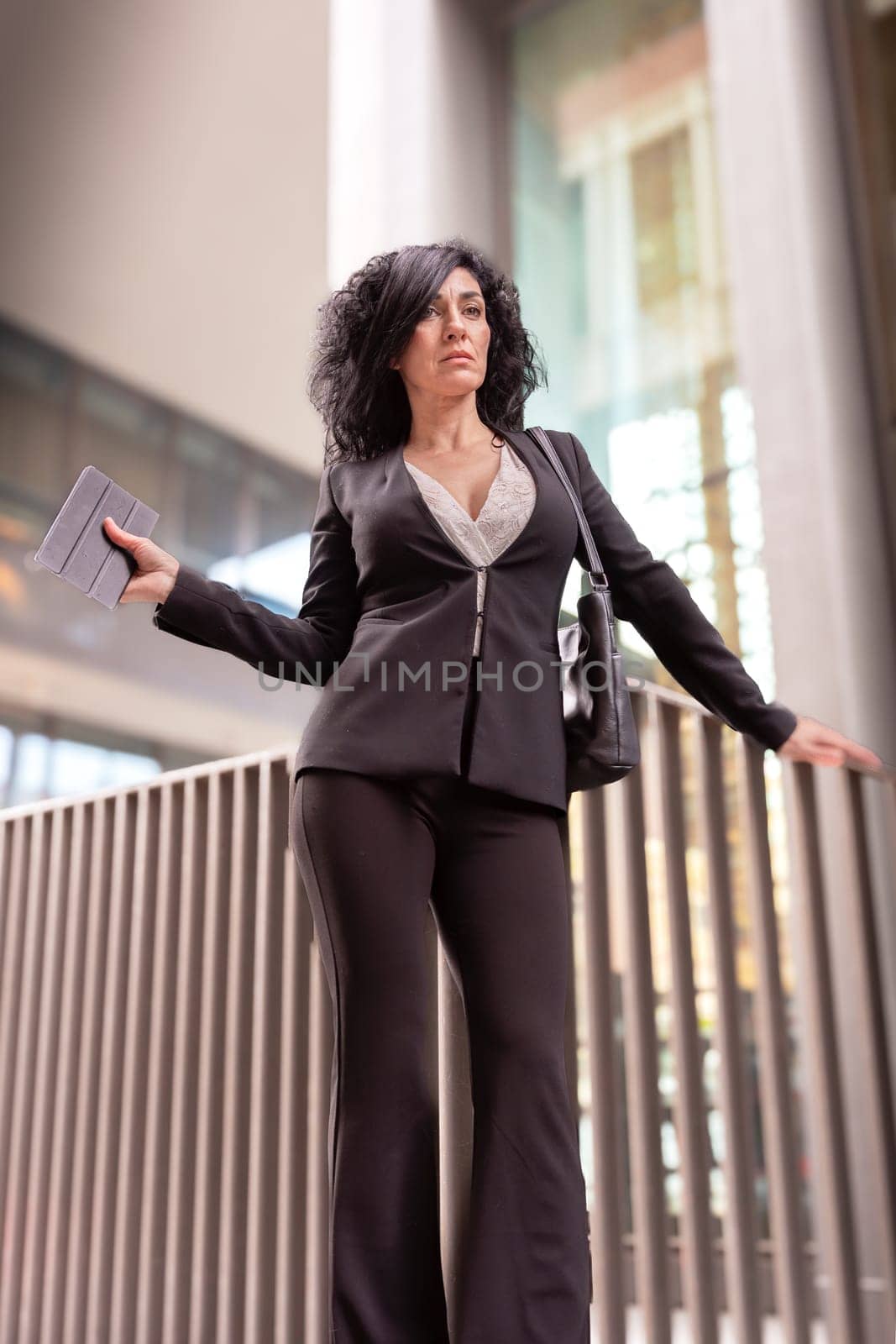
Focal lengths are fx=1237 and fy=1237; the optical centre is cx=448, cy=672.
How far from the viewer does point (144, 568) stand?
1.33 meters

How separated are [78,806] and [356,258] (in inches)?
87.5

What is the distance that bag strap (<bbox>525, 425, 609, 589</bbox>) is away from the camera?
1358 mm

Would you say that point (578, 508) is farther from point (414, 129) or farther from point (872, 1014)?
point (414, 129)

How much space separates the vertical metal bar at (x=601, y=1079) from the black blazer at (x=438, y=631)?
38 cm

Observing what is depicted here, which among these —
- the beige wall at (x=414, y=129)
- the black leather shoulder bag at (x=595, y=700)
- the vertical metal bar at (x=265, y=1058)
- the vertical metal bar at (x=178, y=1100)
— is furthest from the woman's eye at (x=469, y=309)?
the beige wall at (x=414, y=129)

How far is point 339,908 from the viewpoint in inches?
49.7

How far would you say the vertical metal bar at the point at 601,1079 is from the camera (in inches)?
61.5

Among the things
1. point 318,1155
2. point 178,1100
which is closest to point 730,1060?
point 318,1155

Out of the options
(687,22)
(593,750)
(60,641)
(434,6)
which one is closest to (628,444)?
(687,22)

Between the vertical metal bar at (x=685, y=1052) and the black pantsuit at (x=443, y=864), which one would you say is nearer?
the black pantsuit at (x=443, y=864)

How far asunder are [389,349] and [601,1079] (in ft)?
3.15

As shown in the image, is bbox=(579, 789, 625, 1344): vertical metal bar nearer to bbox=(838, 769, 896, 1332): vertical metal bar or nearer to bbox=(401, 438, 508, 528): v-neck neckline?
bbox=(838, 769, 896, 1332): vertical metal bar

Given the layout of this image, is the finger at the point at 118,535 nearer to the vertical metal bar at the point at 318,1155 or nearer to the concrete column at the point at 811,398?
the vertical metal bar at the point at 318,1155

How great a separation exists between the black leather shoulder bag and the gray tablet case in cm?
49
